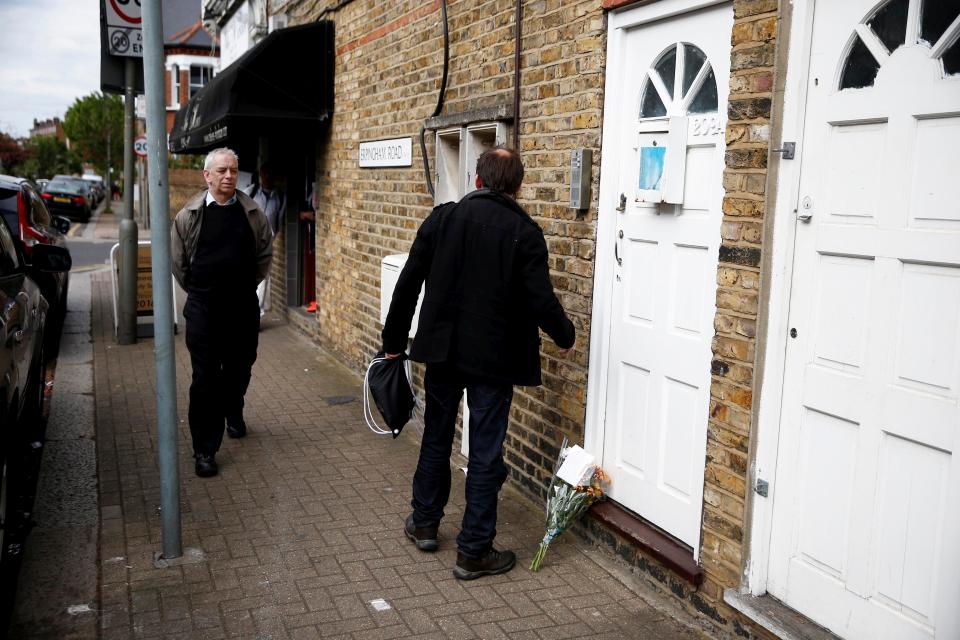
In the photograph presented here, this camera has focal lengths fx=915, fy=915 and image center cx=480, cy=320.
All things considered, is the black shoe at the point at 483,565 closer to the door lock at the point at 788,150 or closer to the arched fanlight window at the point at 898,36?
the door lock at the point at 788,150

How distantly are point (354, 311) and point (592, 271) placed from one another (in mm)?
4337

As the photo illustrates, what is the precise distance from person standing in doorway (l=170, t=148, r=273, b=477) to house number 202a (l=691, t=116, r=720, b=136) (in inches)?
116

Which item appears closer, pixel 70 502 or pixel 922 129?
pixel 922 129

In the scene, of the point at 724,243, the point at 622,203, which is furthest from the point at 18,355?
the point at 724,243

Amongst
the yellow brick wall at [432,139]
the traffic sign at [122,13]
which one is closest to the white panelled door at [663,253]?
the yellow brick wall at [432,139]

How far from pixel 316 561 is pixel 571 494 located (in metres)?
1.30

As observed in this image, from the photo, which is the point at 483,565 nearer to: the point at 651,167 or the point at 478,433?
the point at 478,433

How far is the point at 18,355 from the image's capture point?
15.0ft

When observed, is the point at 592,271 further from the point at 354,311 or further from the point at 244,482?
the point at 354,311

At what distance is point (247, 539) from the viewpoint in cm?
475

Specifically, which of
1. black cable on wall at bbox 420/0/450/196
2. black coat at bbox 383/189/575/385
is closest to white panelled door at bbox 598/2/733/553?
black coat at bbox 383/189/575/385

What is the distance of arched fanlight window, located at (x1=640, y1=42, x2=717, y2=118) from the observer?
3.98 meters

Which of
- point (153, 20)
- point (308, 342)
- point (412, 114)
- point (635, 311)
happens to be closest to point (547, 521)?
point (635, 311)

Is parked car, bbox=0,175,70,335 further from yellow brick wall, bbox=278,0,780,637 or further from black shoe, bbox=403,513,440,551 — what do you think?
black shoe, bbox=403,513,440,551
